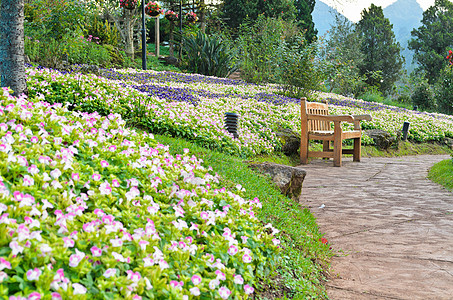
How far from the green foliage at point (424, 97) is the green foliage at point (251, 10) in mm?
10009

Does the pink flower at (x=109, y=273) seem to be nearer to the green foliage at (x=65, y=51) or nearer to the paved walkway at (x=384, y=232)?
the paved walkway at (x=384, y=232)

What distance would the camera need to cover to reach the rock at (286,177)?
477 centimetres

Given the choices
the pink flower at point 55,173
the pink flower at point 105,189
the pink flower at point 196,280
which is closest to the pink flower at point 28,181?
the pink flower at point 55,173

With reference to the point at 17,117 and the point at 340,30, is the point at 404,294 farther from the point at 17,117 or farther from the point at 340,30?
the point at 340,30

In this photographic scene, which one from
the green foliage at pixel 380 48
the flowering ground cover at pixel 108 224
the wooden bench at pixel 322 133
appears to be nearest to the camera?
the flowering ground cover at pixel 108 224

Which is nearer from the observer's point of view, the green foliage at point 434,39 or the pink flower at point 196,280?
the pink flower at point 196,280

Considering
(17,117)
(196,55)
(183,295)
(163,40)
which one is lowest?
(183,295)

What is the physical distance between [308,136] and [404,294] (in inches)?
213

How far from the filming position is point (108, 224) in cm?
201

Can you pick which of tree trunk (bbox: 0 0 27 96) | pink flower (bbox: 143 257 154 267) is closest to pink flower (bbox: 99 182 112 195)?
pink flower (bbox: 143 257 154 267)

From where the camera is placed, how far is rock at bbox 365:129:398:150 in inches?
426

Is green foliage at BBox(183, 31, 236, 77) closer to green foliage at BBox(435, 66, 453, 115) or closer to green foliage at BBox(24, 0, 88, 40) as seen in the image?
green foliage at BBox(24, 0, 88, 40)

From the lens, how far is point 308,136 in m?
8.08

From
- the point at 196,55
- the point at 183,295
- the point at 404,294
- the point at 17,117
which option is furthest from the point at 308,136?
the point at 196,55
